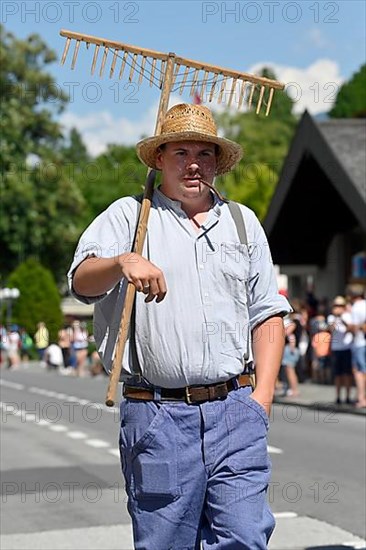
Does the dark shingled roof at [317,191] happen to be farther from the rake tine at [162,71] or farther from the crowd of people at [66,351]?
the rake tine at [162,71]

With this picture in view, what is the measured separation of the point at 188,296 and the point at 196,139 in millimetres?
532

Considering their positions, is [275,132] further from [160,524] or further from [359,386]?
[160,524]

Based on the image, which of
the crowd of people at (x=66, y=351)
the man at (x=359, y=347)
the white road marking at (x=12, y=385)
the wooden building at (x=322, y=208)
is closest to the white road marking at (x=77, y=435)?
the man at (x=359, y=347)

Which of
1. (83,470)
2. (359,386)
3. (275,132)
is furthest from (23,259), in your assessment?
(83,470)

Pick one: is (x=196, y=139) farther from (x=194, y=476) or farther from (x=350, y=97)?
(x=350, y=97)

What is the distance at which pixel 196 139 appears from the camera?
4.42 m

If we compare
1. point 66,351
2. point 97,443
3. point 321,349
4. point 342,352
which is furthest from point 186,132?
point 66,351

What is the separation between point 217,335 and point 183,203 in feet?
1.54

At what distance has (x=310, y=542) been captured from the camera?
795cm

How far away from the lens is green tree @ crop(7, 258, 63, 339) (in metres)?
60.8

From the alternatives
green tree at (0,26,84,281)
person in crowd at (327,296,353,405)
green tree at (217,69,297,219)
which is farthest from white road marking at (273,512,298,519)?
green tree at (217,69,297,219)

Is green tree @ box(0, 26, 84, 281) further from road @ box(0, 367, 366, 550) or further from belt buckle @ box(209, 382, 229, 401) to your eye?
belt buckle @ box(209, 382, 229, 401)

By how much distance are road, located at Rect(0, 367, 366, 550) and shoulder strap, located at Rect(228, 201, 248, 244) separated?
12.0ft

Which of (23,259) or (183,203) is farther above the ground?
(23,259)
